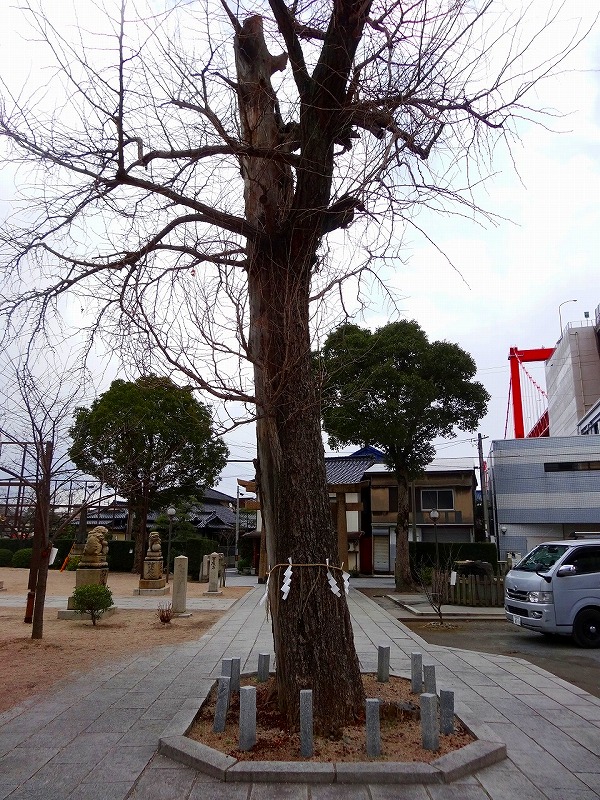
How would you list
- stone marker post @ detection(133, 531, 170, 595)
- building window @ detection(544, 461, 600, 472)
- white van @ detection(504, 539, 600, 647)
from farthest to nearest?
building window @ detection(544, 461, 600, 472) → stone marker post @ detection(133, 531, 170, 595) → white van @ detection(504, 539, 600, 647)

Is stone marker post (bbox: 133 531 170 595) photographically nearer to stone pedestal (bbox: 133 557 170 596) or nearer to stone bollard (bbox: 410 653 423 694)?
stone pedestal (bbox: 133 557 170 596)

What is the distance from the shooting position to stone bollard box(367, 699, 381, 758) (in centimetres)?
404

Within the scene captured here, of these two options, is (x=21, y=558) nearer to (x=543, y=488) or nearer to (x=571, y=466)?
(x=543, y=488)

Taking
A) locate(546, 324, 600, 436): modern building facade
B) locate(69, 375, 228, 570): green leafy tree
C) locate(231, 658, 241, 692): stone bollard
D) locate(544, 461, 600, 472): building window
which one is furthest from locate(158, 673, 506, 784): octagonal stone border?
locate(546, 324, 600, 436): modern building facade

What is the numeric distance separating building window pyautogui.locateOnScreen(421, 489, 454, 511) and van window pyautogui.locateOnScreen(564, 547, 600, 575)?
21935 mm

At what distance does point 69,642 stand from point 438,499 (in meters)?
25.4

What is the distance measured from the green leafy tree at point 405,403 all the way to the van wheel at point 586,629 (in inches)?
408

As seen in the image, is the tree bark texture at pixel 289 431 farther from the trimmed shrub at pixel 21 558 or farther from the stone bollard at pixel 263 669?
the trimmed shrub at pixel 21 558

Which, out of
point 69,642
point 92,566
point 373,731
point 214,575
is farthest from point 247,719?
point 214,575

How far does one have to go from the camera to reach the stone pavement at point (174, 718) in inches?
145

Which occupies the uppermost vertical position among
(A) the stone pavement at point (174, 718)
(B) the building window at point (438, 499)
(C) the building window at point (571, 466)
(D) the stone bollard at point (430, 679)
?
(C) the building window at point (571, 466)

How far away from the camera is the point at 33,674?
7230 millimetres

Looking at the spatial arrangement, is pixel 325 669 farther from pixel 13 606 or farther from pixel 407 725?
pixel 13 606

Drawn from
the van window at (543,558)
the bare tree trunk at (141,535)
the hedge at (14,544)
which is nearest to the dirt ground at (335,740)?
the van window at (543,558)
